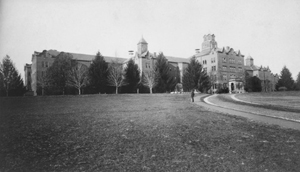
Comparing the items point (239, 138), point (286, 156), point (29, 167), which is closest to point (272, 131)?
point (239, 138)

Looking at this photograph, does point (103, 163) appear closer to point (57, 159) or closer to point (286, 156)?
point (57, 159)

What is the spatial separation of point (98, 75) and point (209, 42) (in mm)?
55561

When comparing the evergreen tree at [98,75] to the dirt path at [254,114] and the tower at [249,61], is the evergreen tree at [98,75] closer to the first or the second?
the dirt path at [254,114]

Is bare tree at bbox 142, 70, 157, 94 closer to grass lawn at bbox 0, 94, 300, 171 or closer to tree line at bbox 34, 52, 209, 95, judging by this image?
tree line at bbox 34, 52, 209, 95

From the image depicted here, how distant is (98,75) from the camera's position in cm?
4316

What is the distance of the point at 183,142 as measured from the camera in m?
7.66

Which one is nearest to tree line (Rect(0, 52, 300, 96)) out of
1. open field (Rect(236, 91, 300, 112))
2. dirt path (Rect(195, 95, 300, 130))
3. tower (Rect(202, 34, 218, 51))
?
open field (Rect(236, 91, 300, 112))

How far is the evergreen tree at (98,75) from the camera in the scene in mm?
42750

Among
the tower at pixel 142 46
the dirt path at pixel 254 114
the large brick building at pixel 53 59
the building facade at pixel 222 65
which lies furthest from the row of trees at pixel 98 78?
the dirt path at pixel 254 114

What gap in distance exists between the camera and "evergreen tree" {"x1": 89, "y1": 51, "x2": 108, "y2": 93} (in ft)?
140

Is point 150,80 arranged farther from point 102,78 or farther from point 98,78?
point 98,78

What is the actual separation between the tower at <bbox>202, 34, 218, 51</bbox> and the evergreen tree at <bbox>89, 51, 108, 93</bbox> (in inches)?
2027

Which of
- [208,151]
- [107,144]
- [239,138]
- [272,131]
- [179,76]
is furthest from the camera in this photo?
[179,76]

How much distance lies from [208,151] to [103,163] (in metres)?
3.50
